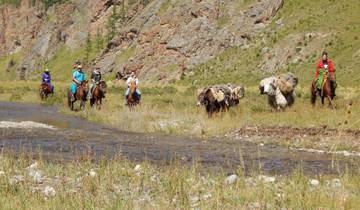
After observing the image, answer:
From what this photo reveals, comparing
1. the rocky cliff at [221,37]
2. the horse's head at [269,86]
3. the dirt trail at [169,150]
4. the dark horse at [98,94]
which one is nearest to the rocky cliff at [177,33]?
the rocky cliff at [221,37]

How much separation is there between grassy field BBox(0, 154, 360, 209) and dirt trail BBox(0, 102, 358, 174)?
130 centimetres

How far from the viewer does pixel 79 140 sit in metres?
17.5

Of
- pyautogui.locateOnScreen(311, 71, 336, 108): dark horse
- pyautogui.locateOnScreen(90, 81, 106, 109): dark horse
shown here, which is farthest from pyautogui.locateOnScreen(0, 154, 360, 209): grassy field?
pyautogui.locateOnScreen(90, 81, 106, 109): dark horse

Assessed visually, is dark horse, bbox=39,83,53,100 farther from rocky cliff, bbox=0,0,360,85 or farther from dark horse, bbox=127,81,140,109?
rocky cliff, bbox=0,0,360,85

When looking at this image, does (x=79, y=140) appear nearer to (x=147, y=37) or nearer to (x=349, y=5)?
(x=349, y=5)

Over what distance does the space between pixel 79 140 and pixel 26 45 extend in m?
122

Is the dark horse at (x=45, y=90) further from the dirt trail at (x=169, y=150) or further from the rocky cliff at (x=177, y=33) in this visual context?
the rocky cliff at (x=177, y=33)

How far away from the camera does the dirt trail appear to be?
1284 centimetres

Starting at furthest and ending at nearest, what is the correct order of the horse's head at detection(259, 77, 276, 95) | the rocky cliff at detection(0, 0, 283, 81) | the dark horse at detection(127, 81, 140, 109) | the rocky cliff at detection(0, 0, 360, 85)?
the rocky cliff at detection(0, 0, 283, 81), the rocky cliff at detection(0, 0, 360, 85), the dark horse at detection(127, 81, 140, 109), the horse's head at detection(259, 77, 276, 95)

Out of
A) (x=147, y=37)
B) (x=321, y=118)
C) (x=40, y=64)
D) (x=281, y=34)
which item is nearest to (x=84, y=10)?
(x=40, y=64)

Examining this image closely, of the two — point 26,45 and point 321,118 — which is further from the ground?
point 26,45

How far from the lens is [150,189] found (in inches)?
362

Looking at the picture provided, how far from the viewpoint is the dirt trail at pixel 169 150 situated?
42.1ft

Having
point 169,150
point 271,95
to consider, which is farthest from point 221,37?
point 169,150
